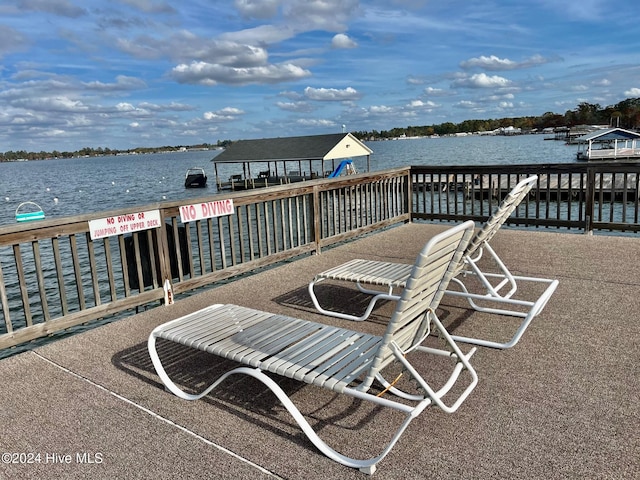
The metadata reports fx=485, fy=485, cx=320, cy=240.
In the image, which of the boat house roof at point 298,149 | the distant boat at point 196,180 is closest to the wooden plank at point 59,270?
the boat house roof at point 298,149

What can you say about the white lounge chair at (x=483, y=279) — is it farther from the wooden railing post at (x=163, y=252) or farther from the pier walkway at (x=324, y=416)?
the wooden railing post at (x=163, y=252)

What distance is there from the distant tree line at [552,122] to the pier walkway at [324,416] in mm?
95618

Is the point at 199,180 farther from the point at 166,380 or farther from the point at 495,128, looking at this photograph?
the point at 495,128

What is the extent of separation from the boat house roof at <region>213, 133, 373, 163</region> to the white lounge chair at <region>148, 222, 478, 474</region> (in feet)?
108

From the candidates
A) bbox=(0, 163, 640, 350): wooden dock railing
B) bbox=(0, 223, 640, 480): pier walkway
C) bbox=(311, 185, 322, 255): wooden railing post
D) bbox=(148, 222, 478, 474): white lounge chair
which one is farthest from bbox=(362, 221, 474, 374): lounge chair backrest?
bbox=(311, 185, 322, 255): wooden railing post

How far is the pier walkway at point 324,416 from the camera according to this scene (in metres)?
2.07

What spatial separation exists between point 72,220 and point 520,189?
347cm

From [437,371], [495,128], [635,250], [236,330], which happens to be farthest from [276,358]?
[495,128]

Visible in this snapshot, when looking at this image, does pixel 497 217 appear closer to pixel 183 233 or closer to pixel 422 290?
pixel 422 290

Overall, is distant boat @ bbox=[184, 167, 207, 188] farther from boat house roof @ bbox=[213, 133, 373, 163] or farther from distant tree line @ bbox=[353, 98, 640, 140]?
distant tree line @ bbox=[353, 98, 640, 140]

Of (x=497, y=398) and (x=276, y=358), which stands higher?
(x=276, y=358)

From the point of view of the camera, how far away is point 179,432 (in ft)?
7.89

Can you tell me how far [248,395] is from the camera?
9.04 ft

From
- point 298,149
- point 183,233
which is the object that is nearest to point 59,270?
point 183,233
